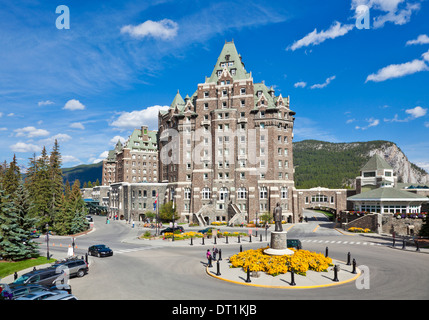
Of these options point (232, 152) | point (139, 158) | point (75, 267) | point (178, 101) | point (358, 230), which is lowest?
point (358, 230)

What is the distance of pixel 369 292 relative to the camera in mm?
19094

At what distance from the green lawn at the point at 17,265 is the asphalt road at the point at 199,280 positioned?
5444mm

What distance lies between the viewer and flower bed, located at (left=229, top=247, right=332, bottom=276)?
2286 cm

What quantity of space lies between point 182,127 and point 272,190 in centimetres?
2837

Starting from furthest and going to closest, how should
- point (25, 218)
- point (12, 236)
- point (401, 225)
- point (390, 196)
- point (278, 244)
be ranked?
point (390, 196), point (401, 225), point (25, 218), point (12, 236), point (278, 244)

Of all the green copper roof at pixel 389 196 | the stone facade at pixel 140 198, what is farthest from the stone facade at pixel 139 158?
the green copper roof at pixel 389 196

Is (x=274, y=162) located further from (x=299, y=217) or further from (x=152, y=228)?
(x=152, y=228)

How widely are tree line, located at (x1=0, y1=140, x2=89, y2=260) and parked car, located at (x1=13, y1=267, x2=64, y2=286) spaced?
474 inches

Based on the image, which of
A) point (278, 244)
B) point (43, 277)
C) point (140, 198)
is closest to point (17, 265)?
point (43, 277)

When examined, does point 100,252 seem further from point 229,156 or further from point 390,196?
point 390,196

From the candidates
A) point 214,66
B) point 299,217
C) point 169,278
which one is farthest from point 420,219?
point 214,66

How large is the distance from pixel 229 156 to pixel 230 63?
25916 mm

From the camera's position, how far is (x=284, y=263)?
23.8m
